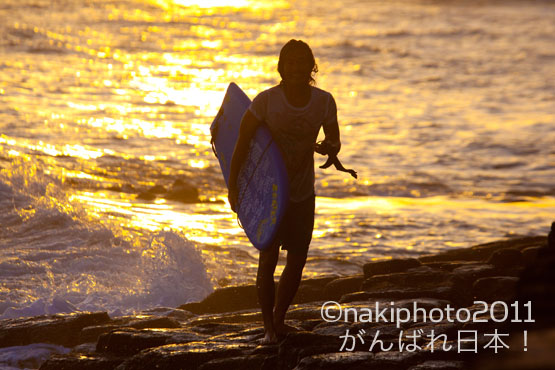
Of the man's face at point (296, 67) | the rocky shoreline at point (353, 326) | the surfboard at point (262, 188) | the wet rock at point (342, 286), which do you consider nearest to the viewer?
the rocky shoreline at point (353, 326)

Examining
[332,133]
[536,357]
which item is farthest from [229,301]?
[536,357]

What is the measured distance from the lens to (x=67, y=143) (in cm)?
1630

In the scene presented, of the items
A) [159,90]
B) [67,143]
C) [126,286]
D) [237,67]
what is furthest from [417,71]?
[126,286]

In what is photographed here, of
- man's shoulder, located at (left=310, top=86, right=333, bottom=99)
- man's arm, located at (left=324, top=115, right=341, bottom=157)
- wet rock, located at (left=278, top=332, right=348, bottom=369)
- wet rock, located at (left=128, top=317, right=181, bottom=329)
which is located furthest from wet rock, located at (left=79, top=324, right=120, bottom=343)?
man's shoulder, located at (left=310, top=86, right=333, bottom=99)

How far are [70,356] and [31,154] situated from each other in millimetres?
10039

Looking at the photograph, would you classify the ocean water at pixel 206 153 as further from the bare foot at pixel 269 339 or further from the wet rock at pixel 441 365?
the wet rock at pixel 441 365

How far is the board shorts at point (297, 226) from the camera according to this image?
509 cm

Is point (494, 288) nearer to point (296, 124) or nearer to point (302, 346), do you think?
point (302, 346)

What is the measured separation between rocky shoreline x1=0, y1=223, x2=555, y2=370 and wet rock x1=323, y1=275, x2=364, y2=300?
1 centimetres

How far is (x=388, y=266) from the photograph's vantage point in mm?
7949

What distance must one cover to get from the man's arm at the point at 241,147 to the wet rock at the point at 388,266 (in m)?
2.91

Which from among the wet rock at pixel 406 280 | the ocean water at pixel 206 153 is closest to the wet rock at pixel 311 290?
the wet rock at pixel 406 280

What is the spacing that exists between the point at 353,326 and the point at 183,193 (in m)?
8.34

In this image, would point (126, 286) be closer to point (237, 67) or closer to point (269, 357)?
point (269, 357)
